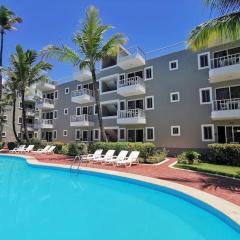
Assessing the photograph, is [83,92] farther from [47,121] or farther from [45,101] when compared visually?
[47,121]

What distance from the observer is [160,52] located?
83.7ft

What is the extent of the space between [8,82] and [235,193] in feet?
106

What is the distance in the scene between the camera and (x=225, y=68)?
19953mm

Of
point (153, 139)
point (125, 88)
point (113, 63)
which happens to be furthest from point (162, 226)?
point (113, 63)

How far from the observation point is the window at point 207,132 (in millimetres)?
21422

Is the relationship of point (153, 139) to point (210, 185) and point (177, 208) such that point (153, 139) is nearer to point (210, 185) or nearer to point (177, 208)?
point (210, 185)

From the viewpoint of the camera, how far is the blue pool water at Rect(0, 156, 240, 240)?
268 inches

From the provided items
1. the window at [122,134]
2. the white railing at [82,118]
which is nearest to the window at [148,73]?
the window at [122,134]

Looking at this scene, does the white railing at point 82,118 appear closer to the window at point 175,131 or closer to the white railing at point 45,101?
the white railing at point 45,101

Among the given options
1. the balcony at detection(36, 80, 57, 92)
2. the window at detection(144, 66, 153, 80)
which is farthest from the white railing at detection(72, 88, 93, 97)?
the window at detection(144, 66, 153, 80)

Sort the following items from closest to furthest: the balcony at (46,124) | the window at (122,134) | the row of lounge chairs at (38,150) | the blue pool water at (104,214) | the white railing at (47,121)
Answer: the blue pool water at (104,214) < the row of lounge chairs at (38,150) < the window at (122,134) < the balcony at (46,124) < the white railing at (47,121)

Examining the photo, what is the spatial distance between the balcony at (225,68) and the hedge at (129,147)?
8099 mm

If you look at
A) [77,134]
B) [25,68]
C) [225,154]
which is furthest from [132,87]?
[25,68]

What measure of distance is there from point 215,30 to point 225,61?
785 centimetres
